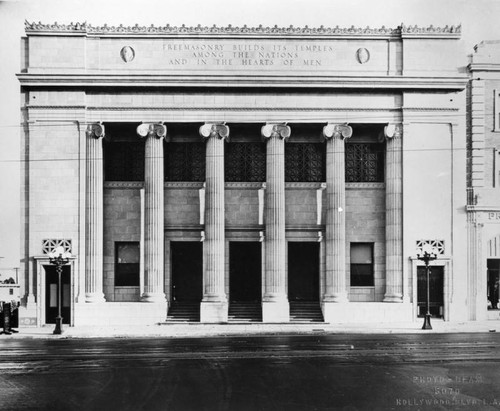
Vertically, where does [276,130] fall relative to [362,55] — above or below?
below

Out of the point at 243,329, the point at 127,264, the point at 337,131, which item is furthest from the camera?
the point at 127,264

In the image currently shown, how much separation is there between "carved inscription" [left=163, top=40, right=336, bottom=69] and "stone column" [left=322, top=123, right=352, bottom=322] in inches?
144

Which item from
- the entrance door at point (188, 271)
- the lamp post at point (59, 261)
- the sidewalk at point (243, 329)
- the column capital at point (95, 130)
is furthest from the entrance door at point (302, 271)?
the lamp post at point (59, 261)

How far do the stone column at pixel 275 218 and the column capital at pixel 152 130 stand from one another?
16.9 feet

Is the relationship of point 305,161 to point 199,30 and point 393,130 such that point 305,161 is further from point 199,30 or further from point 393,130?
point 199,30

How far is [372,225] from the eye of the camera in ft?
107

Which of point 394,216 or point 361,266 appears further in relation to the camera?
point 361,266

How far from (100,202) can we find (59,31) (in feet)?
29.2

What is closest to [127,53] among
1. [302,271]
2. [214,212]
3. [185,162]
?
[185,162]

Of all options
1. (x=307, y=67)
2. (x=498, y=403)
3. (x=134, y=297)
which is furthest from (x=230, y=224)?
(x=498, y=403)

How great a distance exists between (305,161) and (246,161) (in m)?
3.20


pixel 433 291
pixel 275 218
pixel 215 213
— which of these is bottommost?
pixel 433 291

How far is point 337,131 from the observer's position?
104ft

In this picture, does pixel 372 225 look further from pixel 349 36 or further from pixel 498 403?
pixel 498 403
